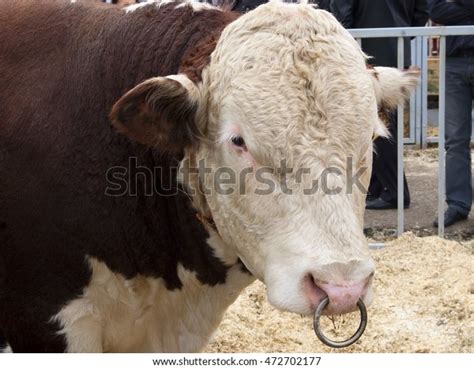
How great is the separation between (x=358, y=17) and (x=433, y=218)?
1.75 m

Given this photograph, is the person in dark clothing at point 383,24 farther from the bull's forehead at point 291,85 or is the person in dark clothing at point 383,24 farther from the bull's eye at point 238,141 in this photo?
the bull's eye at point 238,141

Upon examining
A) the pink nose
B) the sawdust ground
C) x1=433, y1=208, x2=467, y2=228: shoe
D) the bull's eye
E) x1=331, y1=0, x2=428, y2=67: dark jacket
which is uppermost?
the bull's eye

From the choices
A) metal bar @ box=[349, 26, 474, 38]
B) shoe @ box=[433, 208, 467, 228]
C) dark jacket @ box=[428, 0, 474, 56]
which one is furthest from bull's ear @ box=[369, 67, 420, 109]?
shoe @ box=[433, 208, 467, 228]

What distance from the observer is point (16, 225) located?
336 cm

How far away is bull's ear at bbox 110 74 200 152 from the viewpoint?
2.96 metres

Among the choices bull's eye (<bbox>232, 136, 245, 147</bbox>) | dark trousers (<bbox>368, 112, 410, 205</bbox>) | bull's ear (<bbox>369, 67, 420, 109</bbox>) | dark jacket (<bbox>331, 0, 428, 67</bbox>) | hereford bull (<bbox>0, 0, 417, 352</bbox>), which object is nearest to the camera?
hereford bull (<bbox>0, 0, 417, 352</bbox>)

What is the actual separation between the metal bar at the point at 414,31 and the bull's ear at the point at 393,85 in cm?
284

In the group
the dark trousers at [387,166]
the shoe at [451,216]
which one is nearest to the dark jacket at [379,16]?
the dark trousers at [387,166]

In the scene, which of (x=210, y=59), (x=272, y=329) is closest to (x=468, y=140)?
(x=272, y=329)

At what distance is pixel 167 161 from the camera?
10.9 ft

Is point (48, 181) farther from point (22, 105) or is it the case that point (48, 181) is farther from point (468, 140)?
point (468, 140)

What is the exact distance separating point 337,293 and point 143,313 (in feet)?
3.75

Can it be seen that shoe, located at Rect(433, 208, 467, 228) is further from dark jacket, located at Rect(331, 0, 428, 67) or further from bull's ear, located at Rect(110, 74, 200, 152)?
bull's ear, located at Rect(110, 74, 200, 152)

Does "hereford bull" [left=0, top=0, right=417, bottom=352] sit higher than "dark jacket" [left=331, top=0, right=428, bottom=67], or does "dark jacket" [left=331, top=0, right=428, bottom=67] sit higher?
"hereford bull" [left=0, top=0, right=417, bottom=352]
